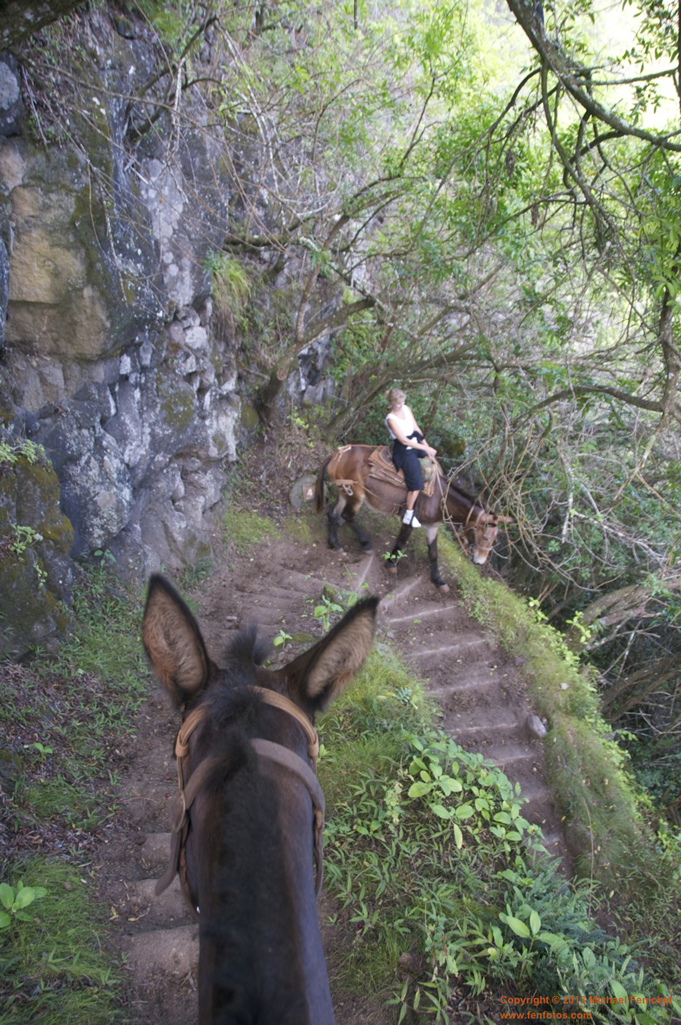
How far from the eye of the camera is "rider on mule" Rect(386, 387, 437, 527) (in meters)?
7.18

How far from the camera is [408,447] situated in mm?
7395

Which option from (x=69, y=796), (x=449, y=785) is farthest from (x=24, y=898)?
(x=449, y=785)

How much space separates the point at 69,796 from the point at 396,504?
5504 millimetres

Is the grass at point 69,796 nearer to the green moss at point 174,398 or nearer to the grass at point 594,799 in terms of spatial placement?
the green moss at point 174,398

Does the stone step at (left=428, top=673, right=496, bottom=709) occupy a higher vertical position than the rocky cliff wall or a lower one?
lower

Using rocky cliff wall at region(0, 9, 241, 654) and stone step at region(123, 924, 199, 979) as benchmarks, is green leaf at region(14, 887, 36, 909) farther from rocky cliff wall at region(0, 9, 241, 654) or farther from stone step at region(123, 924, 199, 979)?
rocky cliff wall at region(0, 9, 241, 654)

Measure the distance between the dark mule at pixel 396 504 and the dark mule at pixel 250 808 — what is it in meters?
5.79

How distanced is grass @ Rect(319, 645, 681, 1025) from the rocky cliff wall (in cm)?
271

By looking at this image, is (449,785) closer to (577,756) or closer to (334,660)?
(334,660)

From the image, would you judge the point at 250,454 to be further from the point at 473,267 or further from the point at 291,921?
the point at 291,921

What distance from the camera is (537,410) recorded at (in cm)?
572

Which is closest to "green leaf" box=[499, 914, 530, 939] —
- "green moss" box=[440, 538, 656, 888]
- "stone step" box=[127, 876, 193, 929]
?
"stone step" box=[127, 876, 193, 929]

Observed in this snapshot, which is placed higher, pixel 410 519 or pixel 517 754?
pixel 410 519

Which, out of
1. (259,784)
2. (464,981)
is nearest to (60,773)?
(464,981)
